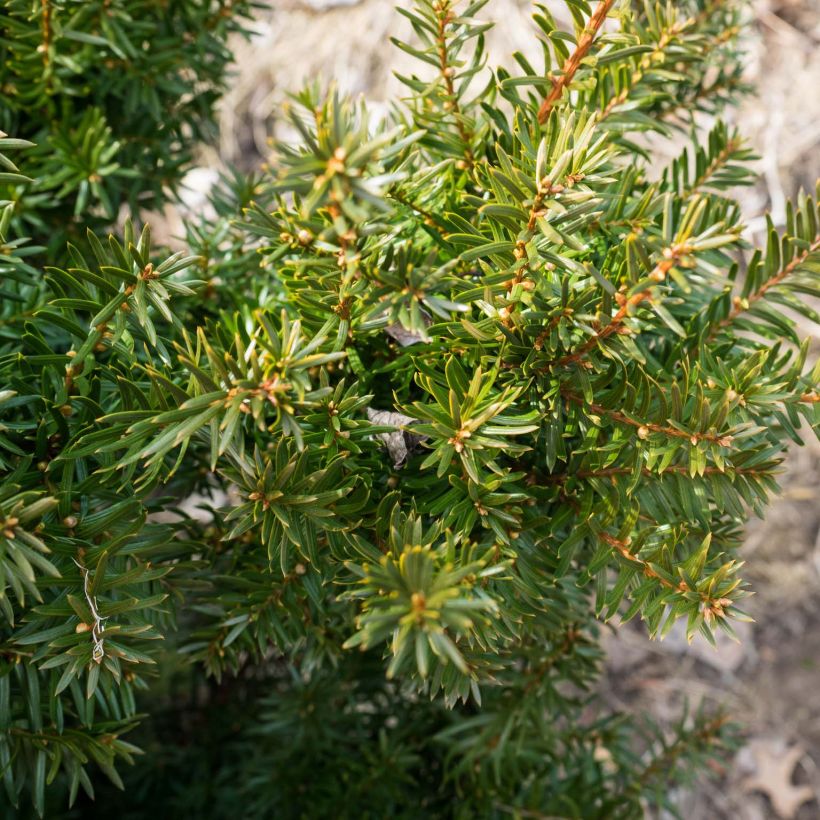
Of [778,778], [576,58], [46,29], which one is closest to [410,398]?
[576,58]

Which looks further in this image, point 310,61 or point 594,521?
point 310,61

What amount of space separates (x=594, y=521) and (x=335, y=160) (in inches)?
15.0

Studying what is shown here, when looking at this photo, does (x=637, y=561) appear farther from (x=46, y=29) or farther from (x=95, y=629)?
(x=46, y=29)

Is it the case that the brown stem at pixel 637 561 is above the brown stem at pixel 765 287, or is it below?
below

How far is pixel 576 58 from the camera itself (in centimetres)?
68

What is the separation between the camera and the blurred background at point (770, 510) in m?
2.03

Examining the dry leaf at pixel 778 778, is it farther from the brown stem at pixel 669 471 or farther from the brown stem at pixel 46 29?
the brown stem at pixel 46 29

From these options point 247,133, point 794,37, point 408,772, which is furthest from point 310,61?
point 408,772

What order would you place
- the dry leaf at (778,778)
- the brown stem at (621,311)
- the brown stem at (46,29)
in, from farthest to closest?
the dry leaf at (778,778)
the brown stem at (46,29)
the brown stem at (621,311)

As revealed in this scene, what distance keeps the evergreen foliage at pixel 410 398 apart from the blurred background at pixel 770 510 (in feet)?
3.55

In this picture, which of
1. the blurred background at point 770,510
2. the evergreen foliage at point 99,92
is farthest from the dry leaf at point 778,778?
the evergreen foliage at point 99,92

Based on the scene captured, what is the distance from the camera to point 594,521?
67cm

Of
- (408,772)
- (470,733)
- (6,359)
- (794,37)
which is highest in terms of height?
(794,37)

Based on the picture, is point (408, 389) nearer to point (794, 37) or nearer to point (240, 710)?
point (240, 710)
